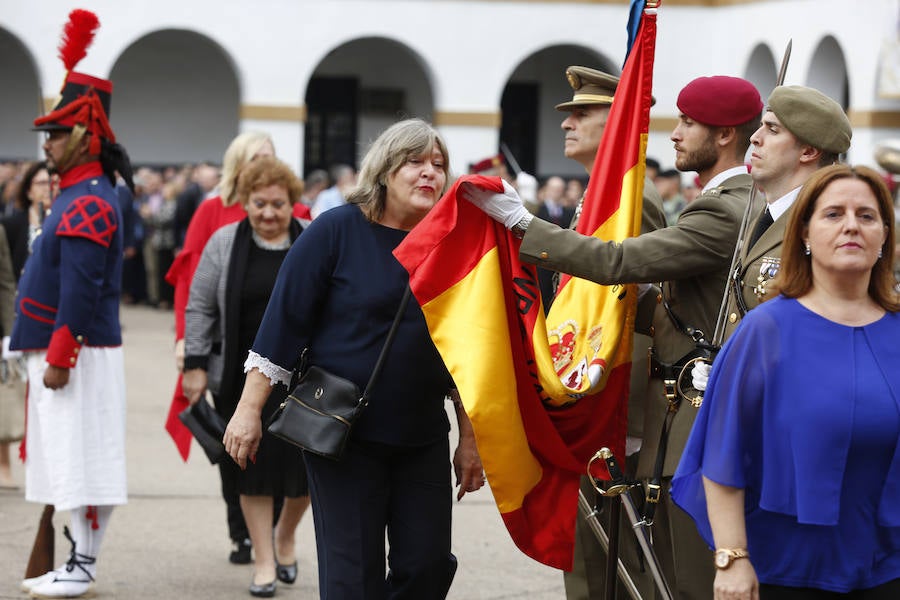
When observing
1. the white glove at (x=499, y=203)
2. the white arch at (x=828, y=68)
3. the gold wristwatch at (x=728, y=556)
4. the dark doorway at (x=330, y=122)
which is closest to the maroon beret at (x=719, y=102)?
the white glove at (x=499, y=203)

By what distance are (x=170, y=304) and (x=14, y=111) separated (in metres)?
7.46

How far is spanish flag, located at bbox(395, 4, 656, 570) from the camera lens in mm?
4320

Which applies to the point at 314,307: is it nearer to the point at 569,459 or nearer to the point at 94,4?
the point at 569,459

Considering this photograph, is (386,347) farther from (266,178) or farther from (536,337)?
(266,178)

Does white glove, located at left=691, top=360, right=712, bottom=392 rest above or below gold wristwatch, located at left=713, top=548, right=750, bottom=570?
above

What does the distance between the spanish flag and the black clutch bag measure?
6.55 feet

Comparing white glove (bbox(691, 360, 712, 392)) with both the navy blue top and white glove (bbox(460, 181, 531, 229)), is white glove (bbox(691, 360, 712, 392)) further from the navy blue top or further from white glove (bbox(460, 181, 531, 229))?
the navy blue top

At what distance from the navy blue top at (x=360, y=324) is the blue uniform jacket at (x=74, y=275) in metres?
1.74

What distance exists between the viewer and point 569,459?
4531 mm

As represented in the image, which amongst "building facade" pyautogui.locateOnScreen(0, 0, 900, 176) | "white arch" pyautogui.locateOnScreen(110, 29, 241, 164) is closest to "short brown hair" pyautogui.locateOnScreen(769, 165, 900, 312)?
"building facade" pyautogui.locateOnScreen(0, 0, 900, 176)

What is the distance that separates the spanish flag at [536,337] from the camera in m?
4.32

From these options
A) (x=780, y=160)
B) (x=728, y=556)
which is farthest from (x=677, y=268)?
(x=728, y=556)

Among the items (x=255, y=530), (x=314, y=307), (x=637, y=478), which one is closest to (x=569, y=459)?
(x=637, y=478)

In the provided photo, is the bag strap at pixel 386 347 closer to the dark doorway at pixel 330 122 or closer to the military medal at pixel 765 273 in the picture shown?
the military medal at pixel 765 273
